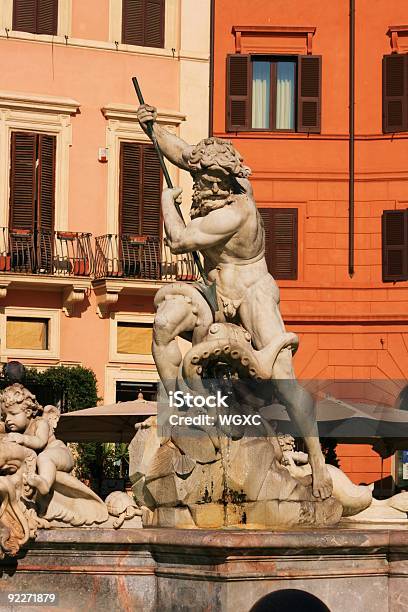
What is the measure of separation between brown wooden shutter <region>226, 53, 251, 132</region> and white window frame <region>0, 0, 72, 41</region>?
3320 millimetres

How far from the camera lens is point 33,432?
940 centimetres

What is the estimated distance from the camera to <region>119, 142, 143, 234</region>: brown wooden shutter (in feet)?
99.5

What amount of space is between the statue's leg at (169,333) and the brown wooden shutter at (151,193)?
20587 mm

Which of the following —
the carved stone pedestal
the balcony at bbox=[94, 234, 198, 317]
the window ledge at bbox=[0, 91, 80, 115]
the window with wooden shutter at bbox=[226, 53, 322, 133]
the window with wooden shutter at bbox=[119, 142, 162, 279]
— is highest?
the window with wooden shutter at bbox=[226, 53, 322, 133]

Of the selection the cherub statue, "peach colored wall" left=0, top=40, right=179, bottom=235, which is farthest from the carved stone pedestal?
"peach colored wall" left=0, top=40, right=179, bottom=235

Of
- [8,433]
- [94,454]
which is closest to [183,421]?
[8,433]

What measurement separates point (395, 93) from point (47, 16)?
7013 millimetres

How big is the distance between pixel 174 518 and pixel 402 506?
1932 mm

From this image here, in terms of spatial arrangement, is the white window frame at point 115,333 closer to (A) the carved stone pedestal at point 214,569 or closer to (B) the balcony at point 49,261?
(B) the balcony at point 49,261

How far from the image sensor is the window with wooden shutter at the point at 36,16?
30.3 metres

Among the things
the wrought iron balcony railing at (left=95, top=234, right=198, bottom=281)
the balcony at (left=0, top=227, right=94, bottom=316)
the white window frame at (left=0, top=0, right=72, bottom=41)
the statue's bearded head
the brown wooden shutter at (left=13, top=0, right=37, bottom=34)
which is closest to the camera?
the statue's bearded head

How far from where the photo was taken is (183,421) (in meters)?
9.59

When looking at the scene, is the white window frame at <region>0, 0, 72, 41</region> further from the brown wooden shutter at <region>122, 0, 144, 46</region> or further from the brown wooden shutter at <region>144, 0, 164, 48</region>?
the brown wooden shutter at <region>144, 0, 164, 48</region>

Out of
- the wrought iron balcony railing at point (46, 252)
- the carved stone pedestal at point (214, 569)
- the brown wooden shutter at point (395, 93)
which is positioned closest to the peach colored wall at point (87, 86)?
the wrought iron balcony railing at point (46, 252)
